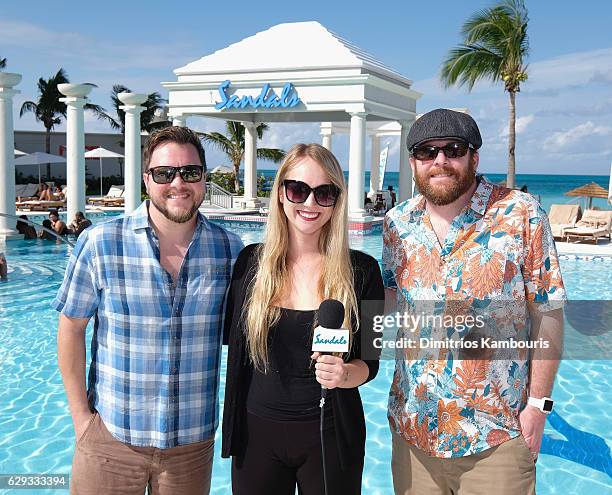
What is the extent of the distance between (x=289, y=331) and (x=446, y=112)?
1196 mm

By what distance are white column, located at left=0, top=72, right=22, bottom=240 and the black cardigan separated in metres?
15.8

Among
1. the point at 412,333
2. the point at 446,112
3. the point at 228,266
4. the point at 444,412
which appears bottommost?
the point at 444,412

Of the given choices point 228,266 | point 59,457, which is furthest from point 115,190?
point 228,266

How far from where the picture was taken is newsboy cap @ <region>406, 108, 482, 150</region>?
8.25ft

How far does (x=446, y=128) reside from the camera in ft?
8.27

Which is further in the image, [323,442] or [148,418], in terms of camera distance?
[148,418]

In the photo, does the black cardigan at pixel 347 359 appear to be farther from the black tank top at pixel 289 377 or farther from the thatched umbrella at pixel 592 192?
the thatched umbrella at pixel 592 192

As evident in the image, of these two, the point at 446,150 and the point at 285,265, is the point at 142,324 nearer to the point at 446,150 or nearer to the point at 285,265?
the point at 285,265

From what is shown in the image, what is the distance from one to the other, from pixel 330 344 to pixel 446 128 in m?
1.07

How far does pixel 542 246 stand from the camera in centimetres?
246

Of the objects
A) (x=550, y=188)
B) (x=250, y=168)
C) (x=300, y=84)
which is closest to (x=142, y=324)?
(x=300, y=84)

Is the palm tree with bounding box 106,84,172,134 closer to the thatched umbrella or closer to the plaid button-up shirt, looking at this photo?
the thatched umbrella

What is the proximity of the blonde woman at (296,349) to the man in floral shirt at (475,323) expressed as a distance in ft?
0.84

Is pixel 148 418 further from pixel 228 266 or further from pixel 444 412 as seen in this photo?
pixel 444 412
